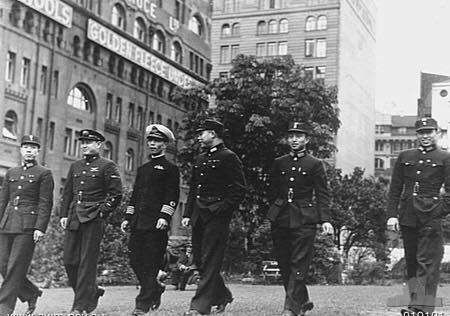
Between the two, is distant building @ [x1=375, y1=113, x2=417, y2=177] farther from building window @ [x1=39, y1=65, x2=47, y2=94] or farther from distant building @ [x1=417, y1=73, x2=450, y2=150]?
building window @ [x1=39, y1=65, x2=47, y2=94]

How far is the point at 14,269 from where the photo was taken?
898cm

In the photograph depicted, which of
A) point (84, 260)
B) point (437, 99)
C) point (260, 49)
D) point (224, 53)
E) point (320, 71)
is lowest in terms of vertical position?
point (84, 260)

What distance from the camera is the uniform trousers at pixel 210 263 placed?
852 centimetres

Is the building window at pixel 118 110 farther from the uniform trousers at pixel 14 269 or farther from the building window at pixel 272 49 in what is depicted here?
the uniform trousers at pixel 14 269

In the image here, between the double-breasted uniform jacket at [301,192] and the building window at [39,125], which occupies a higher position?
the building window at [39,125]

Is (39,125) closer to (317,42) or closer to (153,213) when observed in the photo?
(153,213)

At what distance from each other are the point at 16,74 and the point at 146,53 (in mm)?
16833

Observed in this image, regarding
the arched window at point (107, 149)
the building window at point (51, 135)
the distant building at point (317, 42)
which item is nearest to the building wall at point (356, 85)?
the distant building at point (317, 42)

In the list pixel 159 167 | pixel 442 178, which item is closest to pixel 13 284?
pixel 159 167

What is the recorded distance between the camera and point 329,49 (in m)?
73.5

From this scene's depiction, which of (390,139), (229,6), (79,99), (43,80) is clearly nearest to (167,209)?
(43,80)

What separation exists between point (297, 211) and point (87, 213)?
250cm

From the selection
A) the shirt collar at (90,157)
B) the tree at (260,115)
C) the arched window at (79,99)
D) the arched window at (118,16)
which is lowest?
the shirt collar at (90,157)

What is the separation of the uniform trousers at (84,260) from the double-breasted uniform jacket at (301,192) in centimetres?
212
